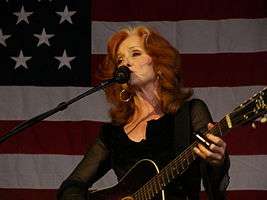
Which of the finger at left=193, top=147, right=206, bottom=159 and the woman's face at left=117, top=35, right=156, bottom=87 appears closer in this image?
the finger at left=193, top=147, right=206, bottom=159

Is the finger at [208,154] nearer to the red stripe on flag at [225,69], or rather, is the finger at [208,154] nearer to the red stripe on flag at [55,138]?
the red stripe on flag at [225,69]

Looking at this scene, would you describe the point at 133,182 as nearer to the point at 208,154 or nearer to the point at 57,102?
the point at 208,154

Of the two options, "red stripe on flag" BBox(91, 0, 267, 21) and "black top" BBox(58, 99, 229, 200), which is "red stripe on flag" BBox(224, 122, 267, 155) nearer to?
"red stripe on flag" BBox(91, 0, 267, 21)

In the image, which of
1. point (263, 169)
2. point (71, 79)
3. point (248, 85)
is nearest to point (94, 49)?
point (71, 79)

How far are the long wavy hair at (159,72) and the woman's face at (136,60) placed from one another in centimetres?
2

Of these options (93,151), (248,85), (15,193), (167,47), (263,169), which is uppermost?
(167,47)

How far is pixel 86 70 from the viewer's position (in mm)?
2328

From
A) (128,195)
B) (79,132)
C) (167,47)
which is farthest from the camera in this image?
(79,132)

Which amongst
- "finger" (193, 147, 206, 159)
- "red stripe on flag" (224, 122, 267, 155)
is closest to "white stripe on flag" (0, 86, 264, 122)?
"red stripe on flag" (224, 122, 267, 155)

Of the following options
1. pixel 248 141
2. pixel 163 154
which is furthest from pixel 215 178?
pixel 248 141

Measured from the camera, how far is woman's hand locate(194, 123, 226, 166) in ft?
3.90

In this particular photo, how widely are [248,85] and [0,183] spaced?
1.16 metres

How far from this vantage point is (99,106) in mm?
2318

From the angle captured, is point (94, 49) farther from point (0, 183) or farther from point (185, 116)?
point (185, 116)
